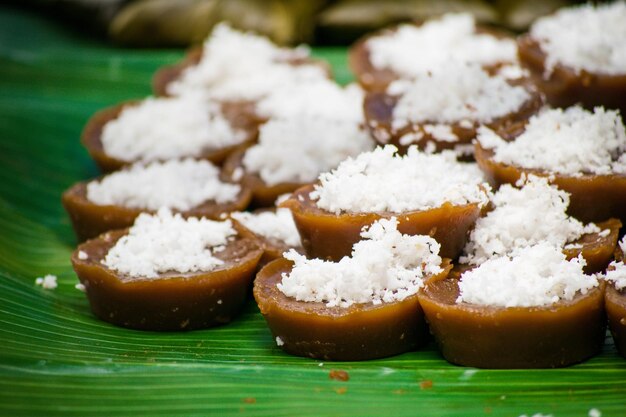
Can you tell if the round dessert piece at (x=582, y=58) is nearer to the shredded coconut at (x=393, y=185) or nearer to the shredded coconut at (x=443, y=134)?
the shredded coconut at (x=443, y=134)

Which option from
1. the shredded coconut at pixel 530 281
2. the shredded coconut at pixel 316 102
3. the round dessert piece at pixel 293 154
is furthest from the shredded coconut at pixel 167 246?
the shredded coconut at pixel 316 102

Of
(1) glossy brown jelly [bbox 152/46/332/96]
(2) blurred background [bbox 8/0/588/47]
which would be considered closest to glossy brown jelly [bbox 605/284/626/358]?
(1) glossy brown jelly [bbox 152/46/332/96]

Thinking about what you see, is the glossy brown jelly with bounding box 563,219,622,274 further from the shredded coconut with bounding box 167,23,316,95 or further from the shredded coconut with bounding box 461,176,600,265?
the shredded coconut with bounding box 167,23,316,95

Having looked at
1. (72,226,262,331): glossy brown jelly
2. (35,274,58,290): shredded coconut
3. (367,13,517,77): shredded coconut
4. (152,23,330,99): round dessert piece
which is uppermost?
(367,13,517,77): shredded coconut

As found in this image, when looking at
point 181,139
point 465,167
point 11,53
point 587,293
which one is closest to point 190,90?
point 181,139

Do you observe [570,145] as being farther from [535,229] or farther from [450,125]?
[450,125]

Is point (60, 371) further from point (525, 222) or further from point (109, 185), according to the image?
point (525, 222)

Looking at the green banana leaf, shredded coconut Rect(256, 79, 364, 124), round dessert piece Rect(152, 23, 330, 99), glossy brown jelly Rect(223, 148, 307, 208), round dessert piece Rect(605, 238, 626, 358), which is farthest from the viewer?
round dessert piece Rect(152, 23, 330, 99)
